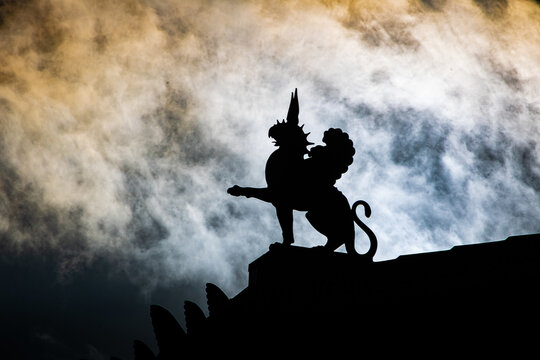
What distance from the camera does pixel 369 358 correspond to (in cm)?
704

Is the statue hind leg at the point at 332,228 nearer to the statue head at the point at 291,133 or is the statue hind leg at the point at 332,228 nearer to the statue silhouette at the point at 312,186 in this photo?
the statue silhouette at the point at 312,186

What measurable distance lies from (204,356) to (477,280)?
4.30 meters

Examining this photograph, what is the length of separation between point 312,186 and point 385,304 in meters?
3.36

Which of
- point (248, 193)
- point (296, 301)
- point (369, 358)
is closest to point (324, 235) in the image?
point (248, 193)

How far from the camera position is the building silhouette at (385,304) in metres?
6.40

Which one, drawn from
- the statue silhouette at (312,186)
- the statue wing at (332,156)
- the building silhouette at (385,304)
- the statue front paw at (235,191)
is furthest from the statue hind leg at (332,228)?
the statue front paw at (235,191)

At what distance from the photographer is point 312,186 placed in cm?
988

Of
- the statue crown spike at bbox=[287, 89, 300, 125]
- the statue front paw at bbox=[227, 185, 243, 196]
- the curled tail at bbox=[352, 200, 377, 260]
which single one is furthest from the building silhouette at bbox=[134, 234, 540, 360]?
the statue crown spike at bbox=[287, 89, 300, 125]

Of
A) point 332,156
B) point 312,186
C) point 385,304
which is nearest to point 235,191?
point 312,186

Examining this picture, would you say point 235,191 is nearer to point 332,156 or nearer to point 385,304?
point 332,156

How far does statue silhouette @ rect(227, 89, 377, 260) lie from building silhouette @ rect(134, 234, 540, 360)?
1.05m

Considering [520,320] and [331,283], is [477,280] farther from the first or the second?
[331,283]

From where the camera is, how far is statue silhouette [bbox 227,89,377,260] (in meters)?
9.78

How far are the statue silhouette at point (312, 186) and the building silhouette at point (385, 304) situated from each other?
3.45ft
